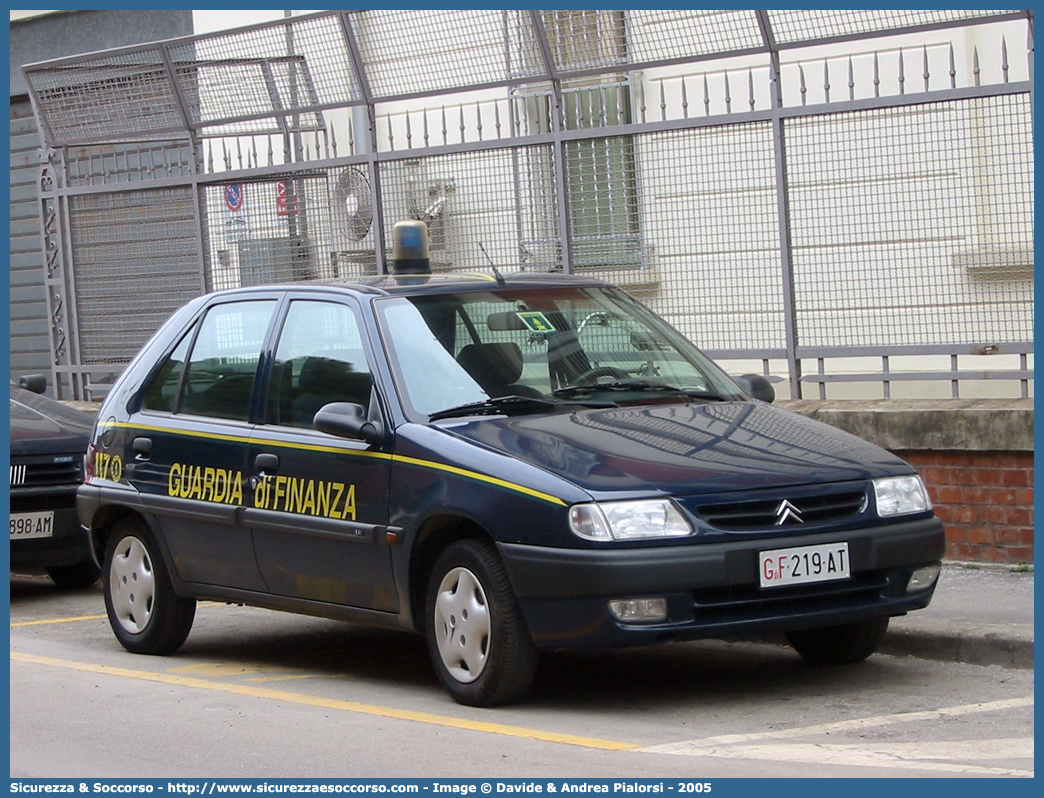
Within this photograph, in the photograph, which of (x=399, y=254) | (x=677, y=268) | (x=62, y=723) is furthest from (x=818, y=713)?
(x=677, y=268)

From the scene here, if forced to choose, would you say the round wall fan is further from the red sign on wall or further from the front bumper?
the front bumper

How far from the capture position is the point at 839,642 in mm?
7414

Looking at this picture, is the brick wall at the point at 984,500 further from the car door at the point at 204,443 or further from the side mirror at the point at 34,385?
the side mirror at the point at 34,385

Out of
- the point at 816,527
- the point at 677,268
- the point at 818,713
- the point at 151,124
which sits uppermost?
the point at 151,124

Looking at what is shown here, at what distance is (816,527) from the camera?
646cm

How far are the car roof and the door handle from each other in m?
0.77

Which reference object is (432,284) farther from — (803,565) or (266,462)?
(803,565)

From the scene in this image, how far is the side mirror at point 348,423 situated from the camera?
702 cm

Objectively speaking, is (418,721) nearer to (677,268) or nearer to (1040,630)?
(1040,630)

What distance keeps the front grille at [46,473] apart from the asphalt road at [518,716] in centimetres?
198

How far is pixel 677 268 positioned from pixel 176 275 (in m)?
5.02

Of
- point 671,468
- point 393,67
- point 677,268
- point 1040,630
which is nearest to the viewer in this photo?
point 671,468

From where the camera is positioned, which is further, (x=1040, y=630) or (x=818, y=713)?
(x=1040, y=630)

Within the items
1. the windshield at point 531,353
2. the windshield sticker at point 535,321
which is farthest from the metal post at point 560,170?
the windshield sticker at point 535,321
